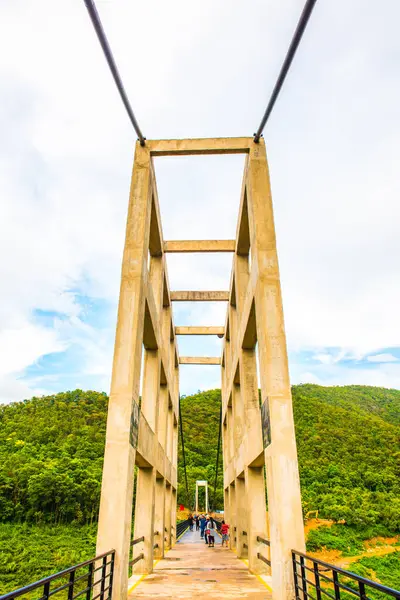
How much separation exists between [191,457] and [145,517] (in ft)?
146

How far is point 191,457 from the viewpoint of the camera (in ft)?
170

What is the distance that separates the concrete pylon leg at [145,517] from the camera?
9453mm

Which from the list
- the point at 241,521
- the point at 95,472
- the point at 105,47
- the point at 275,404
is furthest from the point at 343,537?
the point at 105,47

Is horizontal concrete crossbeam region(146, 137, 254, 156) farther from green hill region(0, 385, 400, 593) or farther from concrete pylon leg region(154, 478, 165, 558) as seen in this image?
green hill region(0, 385, 400, 593)

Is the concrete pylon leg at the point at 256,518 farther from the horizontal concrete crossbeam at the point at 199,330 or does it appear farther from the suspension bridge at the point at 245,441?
the horizontal concrete crossbeam at the point at 199,330

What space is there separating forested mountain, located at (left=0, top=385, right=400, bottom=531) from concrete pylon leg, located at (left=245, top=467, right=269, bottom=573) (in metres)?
25.0

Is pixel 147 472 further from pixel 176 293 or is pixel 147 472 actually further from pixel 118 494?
pixel 176 293

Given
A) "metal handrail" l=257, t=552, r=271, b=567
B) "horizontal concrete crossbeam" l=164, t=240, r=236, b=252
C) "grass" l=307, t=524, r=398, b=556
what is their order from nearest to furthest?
1. "metal handrail" l=257, t=552, r=271, b=567
2. "horizontal concrete crossbeam" l=164, t=240, r=236, b=252
3. "grass" l=307, t=524, r=398, b=556

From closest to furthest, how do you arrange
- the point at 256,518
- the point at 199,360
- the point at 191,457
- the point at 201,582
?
the point at 201,582, the point at 256,518, the point at 199,360, the point at 191,457

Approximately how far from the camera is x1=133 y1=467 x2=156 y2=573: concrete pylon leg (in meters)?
9.45

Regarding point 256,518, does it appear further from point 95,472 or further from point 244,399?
point 95,472

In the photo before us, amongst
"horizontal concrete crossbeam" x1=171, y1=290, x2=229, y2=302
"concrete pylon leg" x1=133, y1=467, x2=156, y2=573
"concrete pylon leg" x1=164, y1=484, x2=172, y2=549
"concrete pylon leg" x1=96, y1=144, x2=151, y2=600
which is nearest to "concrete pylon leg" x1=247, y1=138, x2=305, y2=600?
"concrete pylon leg" x1=96, y1=144, x2=151, y2=600

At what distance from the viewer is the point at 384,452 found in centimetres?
4641

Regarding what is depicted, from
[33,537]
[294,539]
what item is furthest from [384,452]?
[294,539]
